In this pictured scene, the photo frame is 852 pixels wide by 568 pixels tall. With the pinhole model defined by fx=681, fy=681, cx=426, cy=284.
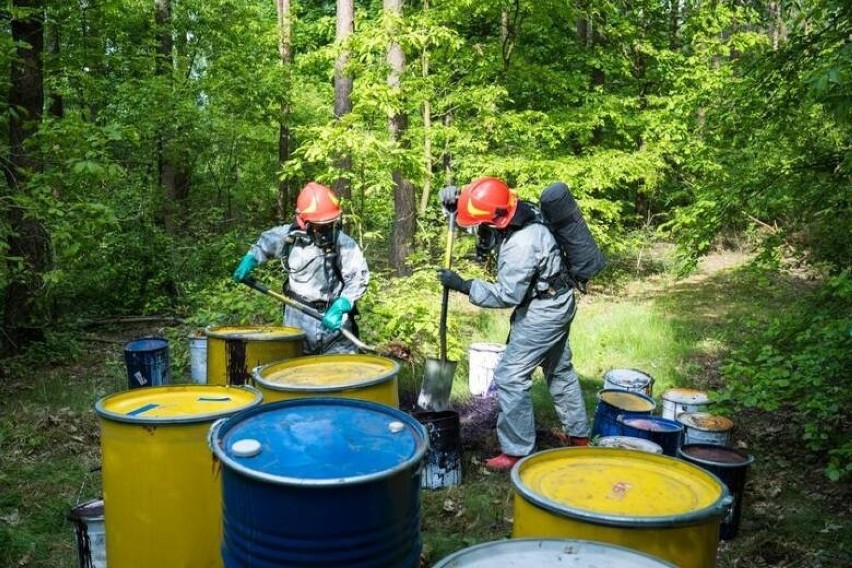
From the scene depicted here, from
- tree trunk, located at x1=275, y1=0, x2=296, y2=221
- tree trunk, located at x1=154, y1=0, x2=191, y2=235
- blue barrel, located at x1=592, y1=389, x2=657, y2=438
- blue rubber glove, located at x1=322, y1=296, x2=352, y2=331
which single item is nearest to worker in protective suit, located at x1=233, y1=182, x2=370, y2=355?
blue rubber glove, located at x1=322, y1=296, x2=352, y2=331

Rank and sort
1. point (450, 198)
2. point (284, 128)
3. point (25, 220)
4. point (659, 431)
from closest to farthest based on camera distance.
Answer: point (659, 431)
point (450, 198)
point (25, 220)
point (284, 128)

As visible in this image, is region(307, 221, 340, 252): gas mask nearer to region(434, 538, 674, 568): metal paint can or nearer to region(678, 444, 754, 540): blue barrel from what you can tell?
region(678, 444, 754, 540): blue barrel

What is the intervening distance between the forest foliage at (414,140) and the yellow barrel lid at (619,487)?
5.46 ft

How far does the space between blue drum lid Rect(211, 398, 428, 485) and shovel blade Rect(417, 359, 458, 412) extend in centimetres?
245

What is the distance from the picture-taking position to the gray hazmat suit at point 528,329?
15.1 feet

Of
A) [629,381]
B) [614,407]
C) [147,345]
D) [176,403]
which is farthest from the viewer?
[147,345]

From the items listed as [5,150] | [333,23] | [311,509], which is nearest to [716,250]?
[333,23]

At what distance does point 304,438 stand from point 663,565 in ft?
3.81

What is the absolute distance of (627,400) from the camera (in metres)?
4.91

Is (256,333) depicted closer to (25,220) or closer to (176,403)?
(176,403)

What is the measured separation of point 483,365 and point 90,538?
392cm

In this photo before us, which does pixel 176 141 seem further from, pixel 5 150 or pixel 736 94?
pixel 736 94

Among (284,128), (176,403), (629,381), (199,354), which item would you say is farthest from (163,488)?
(284,128)

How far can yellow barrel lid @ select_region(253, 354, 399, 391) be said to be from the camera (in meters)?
3.36
